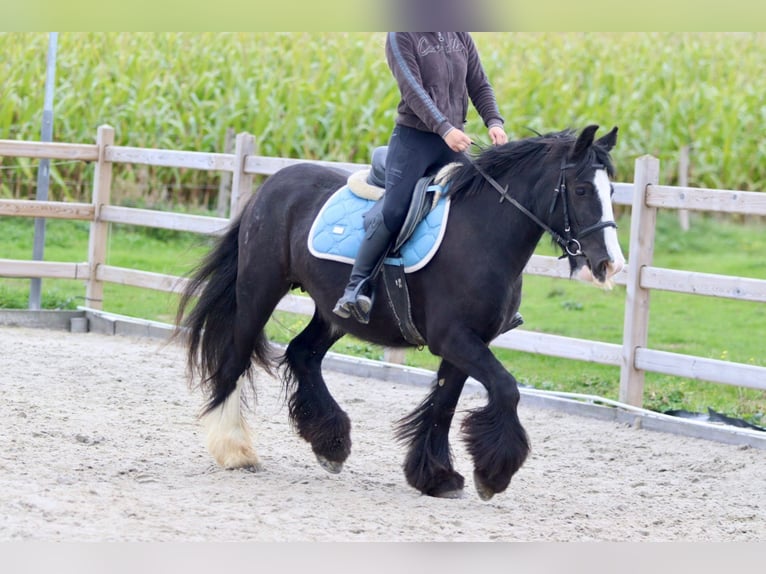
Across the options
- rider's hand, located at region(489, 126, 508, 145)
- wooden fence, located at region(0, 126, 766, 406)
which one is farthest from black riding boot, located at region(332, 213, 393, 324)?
wooden fence, located at region(0, 126, 766, 406)

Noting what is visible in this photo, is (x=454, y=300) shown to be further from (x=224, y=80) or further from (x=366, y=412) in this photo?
(x=224, y=80)

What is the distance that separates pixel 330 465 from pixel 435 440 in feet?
2.12

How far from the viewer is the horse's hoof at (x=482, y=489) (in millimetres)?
4453

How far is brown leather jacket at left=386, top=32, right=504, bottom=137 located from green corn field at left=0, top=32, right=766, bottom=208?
9.30 m

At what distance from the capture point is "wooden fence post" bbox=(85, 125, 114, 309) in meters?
9.80

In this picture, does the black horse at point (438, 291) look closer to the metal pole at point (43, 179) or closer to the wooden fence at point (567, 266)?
the wooden fence at point (567, 266)

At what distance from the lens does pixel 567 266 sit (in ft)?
23.5

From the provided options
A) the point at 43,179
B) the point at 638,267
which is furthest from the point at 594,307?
the point at 43,179

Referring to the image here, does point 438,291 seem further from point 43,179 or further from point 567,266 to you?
point 43,179

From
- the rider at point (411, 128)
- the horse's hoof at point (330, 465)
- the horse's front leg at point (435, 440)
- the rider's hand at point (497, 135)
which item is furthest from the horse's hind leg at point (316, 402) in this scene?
the rider's hand at point (497, 135)

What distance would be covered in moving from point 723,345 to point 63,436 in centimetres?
637

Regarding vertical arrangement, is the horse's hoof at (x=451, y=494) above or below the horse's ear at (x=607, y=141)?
below

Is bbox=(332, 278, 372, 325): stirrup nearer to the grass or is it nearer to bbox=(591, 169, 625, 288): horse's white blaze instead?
bbox=(591, 169, 625, 288): horse's white blaze

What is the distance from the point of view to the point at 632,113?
16250 mm
